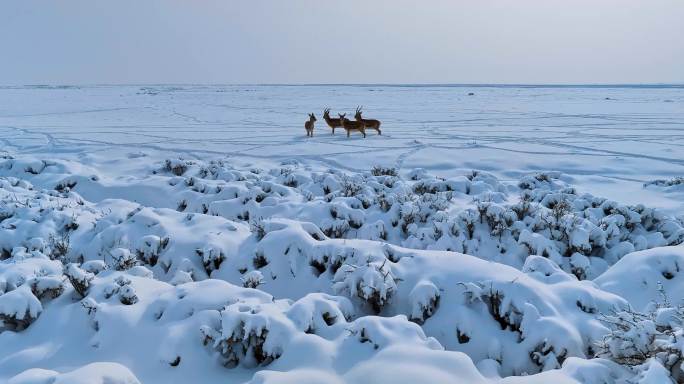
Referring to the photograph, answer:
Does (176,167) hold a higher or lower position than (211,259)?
higher

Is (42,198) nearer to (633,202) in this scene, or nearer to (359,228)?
(359,228)

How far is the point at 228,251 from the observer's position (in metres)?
5.52

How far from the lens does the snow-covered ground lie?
325 centimetres

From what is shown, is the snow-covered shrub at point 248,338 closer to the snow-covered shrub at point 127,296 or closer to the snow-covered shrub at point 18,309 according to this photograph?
the snow-covered shrub at point 127,296

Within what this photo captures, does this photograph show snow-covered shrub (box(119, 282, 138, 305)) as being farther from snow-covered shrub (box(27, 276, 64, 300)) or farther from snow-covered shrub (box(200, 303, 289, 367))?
snow-covered shrub (box(200, 303, 289, 367))

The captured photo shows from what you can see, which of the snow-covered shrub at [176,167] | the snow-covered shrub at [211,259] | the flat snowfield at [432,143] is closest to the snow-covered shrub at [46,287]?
the snow-covered shrub at [211,259]

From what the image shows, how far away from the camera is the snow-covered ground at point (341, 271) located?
325cm

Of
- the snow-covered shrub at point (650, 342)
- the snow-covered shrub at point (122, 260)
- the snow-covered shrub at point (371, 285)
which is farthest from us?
the snow-covered shrub at point (122, 260)

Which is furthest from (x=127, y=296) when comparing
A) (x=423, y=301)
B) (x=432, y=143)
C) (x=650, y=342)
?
(x=432, y=143)

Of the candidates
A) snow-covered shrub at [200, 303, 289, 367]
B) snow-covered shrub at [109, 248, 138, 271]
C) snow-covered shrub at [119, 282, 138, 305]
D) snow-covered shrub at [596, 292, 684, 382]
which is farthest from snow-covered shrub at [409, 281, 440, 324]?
snow-covered shrub at [109, 248, 138, 271]

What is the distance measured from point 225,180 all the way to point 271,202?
7.11 feet

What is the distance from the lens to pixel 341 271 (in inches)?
176

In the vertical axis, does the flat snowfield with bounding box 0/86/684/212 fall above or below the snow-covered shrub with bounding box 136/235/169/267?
above

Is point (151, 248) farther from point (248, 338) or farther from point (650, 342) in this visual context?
point (650, 342)
